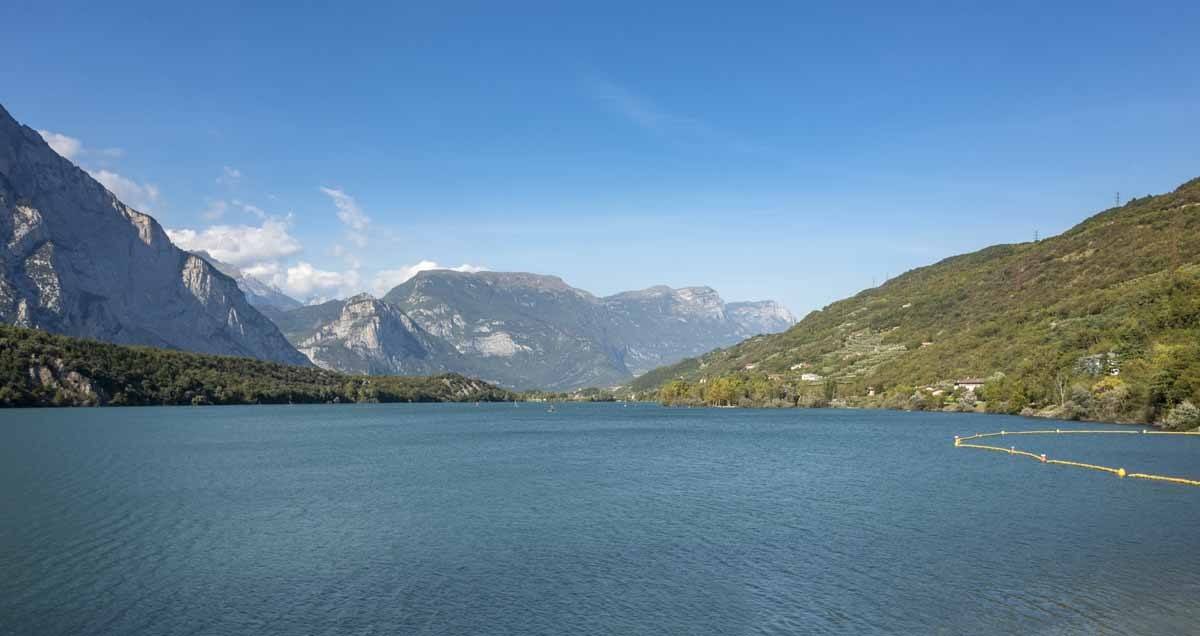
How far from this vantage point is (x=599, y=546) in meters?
43.2

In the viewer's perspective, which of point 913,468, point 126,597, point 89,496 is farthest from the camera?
point 913,468

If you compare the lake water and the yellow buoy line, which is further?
the yellow buoy line

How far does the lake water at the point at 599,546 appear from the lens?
30219 mm

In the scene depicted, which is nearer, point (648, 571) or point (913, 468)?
point (648, 571)

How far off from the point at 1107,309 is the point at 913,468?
144839 mm

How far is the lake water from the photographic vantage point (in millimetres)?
30219

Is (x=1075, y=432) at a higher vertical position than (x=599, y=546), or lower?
higher

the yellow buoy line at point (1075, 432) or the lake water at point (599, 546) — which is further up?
the yellow buoy line at point (1075, 432)

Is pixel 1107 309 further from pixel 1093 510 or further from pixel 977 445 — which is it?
pixel 1093 510

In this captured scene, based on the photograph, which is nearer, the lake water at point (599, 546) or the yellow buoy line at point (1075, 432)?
the lake water at point (599, 546)

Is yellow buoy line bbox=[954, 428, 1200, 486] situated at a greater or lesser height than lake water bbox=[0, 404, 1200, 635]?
greater

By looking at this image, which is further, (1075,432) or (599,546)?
(1075,432)

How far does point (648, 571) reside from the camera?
123 feet

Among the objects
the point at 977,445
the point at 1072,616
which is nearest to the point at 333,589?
the point at 1072,616
